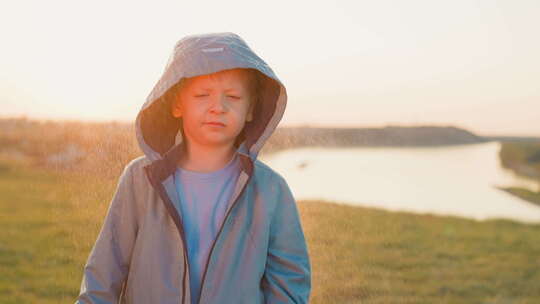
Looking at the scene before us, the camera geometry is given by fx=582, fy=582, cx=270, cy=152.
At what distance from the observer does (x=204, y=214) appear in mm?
2070

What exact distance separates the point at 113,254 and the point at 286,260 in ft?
1.98

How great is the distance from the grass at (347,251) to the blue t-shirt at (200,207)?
115cm

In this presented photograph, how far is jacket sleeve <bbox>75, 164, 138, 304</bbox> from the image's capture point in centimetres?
199

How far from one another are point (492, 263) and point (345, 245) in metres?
1.58

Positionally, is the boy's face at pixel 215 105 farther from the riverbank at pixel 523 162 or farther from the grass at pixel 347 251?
the riverbank at pixel 523 162

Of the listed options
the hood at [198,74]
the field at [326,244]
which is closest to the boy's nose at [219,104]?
the hood at [198,74]

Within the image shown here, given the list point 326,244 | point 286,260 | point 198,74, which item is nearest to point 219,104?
point 198,74

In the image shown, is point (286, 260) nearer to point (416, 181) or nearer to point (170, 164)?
point (170, 164)

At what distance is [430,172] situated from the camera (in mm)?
17062

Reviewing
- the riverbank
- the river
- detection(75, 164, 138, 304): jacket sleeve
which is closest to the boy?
detection(75, 164, 138, 304): jacket sleeve

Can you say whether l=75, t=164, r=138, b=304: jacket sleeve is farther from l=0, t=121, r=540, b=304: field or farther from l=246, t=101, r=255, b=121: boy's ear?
l=0, t=121, r=540, b=304: field

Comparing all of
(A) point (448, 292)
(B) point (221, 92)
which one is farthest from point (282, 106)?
(A) point (448, 292)

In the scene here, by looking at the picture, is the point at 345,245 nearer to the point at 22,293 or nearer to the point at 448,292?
the point at 448,292

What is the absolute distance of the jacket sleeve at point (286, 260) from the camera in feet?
6.77
